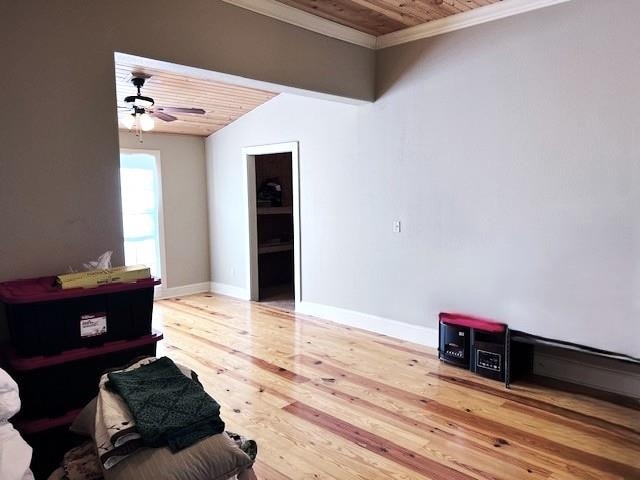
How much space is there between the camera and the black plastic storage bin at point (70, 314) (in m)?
2.07

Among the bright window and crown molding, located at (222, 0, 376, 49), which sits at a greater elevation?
crown molding, located at (222, 0, 376, 49)

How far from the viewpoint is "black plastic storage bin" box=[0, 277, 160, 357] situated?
2072 mm

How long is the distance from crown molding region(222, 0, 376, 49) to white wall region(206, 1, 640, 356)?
314 millimetres

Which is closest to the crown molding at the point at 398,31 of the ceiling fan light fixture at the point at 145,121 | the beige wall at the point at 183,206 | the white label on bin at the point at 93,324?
the ceiling fan light fixture at the point at 145,121

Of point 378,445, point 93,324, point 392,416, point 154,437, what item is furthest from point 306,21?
point 154,437

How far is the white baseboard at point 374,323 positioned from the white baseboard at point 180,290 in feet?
6.60

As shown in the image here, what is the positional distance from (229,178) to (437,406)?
4399 mm

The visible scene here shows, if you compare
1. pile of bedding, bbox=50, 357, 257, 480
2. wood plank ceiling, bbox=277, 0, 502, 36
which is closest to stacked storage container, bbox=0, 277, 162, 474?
pile of bedding, bbox=50, 357, 257, 480

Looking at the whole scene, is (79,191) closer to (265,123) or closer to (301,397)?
(301,397)

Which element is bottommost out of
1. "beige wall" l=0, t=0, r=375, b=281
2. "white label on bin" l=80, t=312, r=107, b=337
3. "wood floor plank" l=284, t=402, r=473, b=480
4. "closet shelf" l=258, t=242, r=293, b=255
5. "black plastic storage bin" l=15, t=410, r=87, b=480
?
"wood floor plank" l=284, t=402, r=473, b=480

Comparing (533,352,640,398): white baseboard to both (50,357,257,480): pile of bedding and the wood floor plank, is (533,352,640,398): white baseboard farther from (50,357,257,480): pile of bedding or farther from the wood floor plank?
(50,357,257,480): pile of bedding

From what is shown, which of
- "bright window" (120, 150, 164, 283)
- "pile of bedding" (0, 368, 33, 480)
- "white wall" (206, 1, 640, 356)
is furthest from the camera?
"bright window" (120, 150, 164, 283)

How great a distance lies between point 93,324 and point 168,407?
840 mm

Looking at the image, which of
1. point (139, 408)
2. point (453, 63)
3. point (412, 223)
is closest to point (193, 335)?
point (412, 223)
